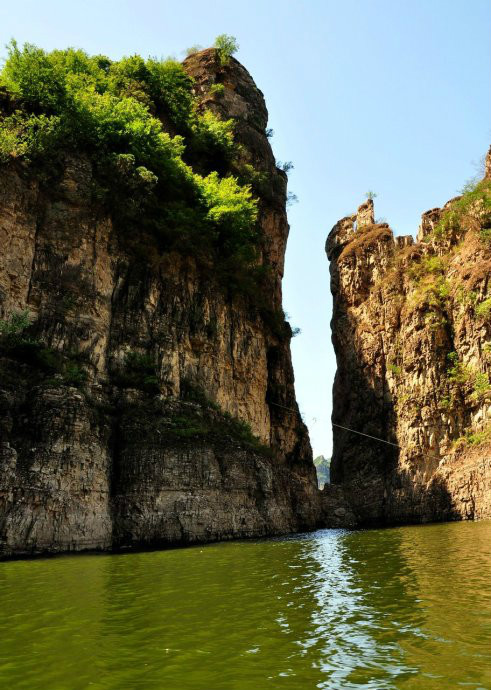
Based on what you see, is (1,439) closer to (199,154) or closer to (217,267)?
(217,267)

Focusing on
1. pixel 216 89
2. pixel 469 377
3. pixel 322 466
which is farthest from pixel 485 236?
pixel 322 466

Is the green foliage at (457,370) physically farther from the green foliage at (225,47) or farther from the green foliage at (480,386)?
the green foliage at (225,47)

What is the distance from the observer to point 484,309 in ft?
132

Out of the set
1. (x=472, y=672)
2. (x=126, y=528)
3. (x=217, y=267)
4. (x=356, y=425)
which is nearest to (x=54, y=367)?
(x=126, y=528)

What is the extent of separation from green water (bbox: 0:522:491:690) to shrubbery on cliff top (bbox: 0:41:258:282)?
58.6ft

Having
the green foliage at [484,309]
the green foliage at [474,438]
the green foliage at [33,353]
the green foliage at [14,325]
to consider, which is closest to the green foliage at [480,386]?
the green foliage at [474,438]

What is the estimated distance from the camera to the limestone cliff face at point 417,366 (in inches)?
1551

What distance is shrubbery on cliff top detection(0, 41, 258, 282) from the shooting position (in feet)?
81.2

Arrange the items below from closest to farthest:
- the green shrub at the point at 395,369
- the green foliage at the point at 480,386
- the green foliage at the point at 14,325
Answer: the green foliage at the point at 14,325 → the green foliage at the point at 480,386 → the green shrub at the point at 395,369

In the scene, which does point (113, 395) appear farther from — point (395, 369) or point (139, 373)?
point (395, 369)

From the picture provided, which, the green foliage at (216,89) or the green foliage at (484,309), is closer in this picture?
the green foliage at (484,309)

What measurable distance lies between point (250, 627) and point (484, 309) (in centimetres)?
3743

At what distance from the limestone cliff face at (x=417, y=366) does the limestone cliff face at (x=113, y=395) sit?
12.6 meters

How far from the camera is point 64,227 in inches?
942
